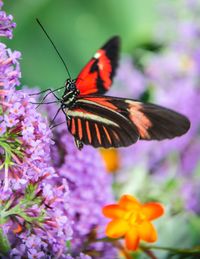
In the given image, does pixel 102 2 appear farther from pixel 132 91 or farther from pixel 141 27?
pixel 132 91

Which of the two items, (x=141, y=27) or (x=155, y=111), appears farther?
(x=141, y=27)

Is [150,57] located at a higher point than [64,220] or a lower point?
higher

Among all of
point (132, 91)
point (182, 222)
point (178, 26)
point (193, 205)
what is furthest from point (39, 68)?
point (182, 222)

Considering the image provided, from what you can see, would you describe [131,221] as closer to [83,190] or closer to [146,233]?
[146,233]

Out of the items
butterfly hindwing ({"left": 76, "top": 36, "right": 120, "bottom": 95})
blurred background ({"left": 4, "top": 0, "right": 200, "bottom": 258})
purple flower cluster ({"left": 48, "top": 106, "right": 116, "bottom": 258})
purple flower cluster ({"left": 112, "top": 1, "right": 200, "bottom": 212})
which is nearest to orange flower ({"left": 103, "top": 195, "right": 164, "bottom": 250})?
purple flower cluster ({"left": 48, "top": 106, "right": 116, "bottom": 258})

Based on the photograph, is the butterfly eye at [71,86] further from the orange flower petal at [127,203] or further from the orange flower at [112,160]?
the orange flower at [112,160]

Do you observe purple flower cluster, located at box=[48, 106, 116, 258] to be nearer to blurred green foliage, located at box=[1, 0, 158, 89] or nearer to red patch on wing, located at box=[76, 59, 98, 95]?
red patch on wing, located at box=[76, 59, 98, 95]

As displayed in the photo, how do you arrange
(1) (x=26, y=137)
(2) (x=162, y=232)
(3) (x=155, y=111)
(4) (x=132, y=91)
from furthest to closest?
(4) (x=132, y=91) < (2) (x=162, y=232) < (3) (x=155, y=111) < (1) (x=26, y=137)
